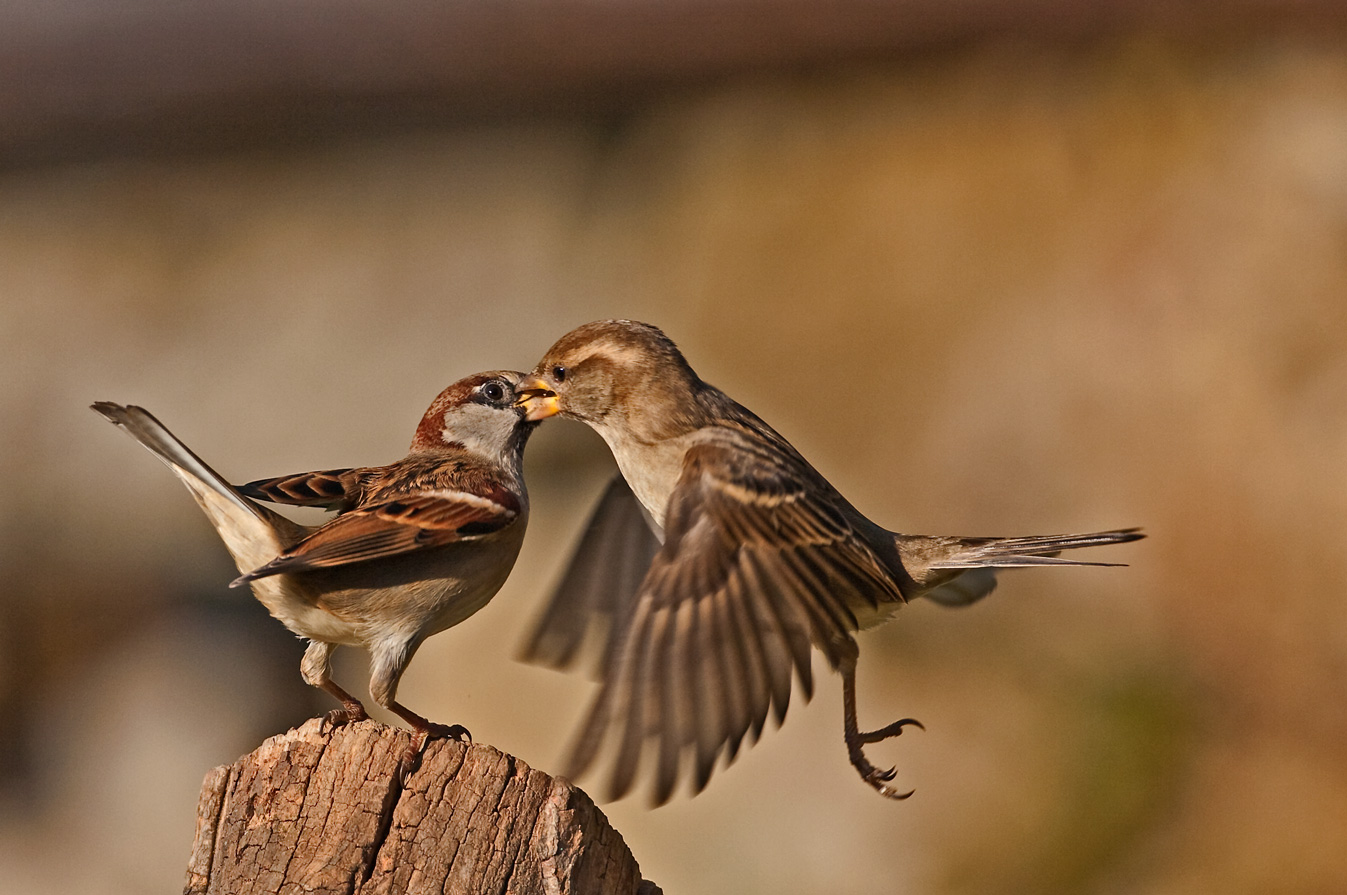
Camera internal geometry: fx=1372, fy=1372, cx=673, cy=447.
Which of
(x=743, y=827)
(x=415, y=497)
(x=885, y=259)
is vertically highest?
(x=885, y=259)

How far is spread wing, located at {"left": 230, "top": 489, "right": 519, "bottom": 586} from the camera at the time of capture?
3.75 m

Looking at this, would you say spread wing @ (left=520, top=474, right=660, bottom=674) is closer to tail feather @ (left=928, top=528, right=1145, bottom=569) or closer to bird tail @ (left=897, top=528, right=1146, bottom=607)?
bird tail @ (left=897, top=528, right=1146, bottom=607)

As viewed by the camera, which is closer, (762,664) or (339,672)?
(762,664)

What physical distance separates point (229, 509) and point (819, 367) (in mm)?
4285

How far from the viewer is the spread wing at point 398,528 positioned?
148 inches

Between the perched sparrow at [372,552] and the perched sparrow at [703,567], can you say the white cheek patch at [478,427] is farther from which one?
the perched sparrow at [372,552]

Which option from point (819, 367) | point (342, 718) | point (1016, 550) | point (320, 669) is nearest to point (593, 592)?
point (320, 669)

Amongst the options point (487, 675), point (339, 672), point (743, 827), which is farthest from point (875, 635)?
point (339, 672)

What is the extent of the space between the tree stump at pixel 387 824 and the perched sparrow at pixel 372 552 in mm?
720

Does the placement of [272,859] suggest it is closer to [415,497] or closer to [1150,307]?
[415,497]

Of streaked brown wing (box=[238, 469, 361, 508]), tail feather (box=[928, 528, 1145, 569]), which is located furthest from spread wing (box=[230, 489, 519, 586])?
tail feather (box=[928, 528, 1145, 569])

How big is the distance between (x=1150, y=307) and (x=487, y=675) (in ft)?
13.3

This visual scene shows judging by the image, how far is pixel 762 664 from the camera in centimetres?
359

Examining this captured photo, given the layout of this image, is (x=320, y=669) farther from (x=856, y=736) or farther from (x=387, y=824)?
(x=856, y=736)
